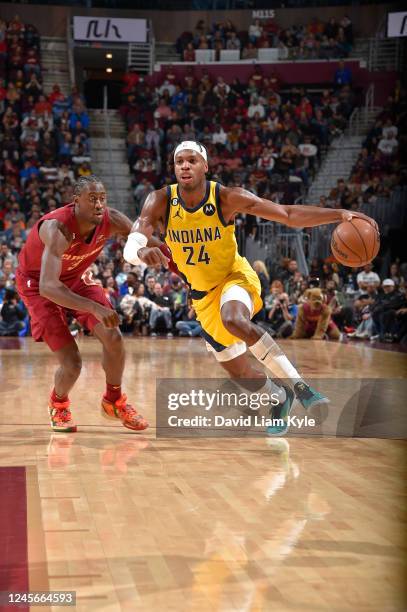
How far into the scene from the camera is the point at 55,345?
18.9ft

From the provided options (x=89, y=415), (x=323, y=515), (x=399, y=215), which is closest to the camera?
(x=323, y=515)

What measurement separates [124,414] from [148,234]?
4.13ft

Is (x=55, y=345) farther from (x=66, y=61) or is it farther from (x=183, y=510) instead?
(x=66, y=61)

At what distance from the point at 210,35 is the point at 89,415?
17667mm

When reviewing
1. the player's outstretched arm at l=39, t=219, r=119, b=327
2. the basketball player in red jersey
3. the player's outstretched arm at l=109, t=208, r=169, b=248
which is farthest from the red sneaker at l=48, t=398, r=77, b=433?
the player's outstretched arm at l=109, t=208, r=169, b=248

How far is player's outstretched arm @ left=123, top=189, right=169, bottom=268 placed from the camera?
466 centimetres

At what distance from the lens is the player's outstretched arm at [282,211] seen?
476 centimetres

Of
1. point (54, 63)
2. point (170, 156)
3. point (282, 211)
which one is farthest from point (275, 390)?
point (54, 63)

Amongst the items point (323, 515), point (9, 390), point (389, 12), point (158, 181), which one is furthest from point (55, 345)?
point (389, 12)

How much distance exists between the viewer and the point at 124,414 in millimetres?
5684

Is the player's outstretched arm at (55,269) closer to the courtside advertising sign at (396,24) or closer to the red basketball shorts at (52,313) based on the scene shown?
the red basketball shorts at (52,313)

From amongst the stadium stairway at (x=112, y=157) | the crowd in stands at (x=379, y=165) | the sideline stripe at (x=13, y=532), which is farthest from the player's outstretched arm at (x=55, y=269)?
the stadium stairway at (x=112, y=157)

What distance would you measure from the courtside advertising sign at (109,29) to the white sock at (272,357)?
17.9 m

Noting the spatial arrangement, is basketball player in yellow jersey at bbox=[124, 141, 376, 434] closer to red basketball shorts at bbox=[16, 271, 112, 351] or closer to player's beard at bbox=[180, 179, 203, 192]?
player's beard at bbox=[180, 179, 203, 192]
